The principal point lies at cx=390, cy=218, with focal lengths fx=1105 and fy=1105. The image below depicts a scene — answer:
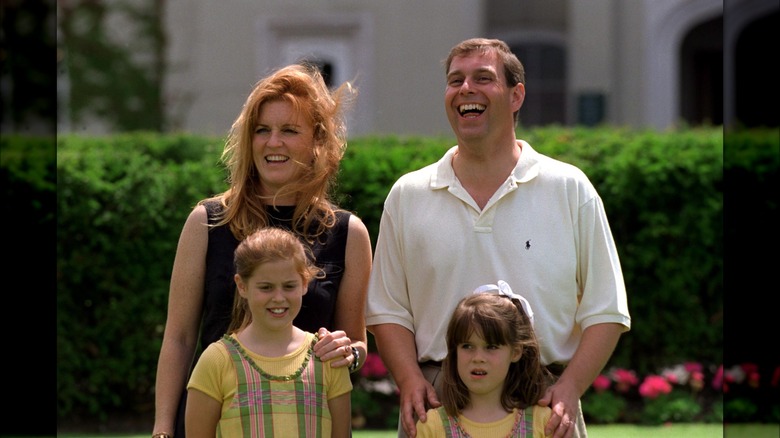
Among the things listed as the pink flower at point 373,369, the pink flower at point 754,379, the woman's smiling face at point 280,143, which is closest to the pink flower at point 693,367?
the pink flower at point 754,379

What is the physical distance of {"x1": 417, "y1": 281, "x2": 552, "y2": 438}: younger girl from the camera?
3.43 metres

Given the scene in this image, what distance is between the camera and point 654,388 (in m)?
7.40

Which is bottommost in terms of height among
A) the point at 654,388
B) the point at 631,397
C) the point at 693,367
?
the point at 631,397

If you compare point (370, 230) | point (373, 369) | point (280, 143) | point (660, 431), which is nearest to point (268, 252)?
point (280, 143)

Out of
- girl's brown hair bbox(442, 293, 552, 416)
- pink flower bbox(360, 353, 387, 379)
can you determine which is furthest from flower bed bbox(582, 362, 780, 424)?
girl's brown hair bbox(442, 293, 552, 416)

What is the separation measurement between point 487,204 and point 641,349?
4.31 m

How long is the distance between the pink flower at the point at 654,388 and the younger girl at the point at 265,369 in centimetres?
442

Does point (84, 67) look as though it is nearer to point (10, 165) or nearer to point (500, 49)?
point (10, 165)

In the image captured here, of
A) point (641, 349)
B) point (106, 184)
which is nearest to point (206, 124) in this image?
point (106, 184)

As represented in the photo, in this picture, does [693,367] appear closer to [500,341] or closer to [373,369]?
[373,369]

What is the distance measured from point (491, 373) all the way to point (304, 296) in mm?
651

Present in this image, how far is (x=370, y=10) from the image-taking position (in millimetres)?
14102

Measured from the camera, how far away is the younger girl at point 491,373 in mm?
3426

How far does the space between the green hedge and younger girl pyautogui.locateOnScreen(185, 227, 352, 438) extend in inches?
140
